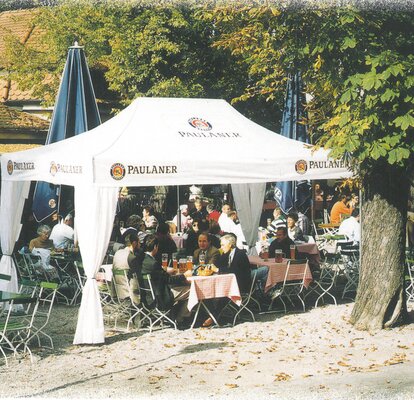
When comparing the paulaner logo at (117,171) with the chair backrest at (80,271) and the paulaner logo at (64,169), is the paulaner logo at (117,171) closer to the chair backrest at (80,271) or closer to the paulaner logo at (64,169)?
the paulaner logo at (64,169)

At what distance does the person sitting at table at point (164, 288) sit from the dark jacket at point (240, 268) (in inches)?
21.9

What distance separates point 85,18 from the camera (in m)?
25.4

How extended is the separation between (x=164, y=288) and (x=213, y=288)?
0.68 metres

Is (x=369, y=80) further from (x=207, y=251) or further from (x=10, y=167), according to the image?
(x=10, y=167)

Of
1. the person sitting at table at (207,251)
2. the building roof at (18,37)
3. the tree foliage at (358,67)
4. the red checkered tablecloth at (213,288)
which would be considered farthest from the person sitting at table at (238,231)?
the building roof at (18,37)

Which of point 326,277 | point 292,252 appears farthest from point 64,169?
point 326,277

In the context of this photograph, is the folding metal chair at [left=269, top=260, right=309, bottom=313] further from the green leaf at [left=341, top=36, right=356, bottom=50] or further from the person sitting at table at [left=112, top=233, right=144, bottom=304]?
the green leaf at [left=341, top=36, right=356, bottom=50]

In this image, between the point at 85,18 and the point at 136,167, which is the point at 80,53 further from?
the point at 85,18

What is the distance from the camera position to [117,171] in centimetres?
1084

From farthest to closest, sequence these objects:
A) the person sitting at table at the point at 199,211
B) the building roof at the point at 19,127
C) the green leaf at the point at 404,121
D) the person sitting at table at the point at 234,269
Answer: the building roof at the point at 19,127 → the person sitting at table at the point at 199,211 → the person sitting at table at the point at 234,269 → the green leaf at the point at 404,121

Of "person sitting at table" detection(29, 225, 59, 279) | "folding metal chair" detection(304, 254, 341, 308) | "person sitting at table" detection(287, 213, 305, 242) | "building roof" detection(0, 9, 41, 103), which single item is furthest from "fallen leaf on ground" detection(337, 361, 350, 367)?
"building roof" detection(0, 9, 41, 103)

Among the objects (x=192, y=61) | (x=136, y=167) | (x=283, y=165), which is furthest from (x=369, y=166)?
(x=192, y=61)

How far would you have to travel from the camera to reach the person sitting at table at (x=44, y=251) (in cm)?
1342

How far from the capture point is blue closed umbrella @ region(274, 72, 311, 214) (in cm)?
1576
